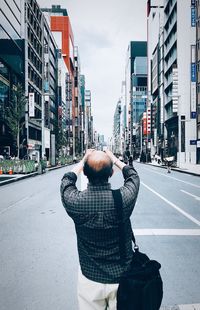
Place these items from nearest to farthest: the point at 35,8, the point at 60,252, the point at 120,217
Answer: the point at 120,217 < the point at 60,252 < the point at 35,8

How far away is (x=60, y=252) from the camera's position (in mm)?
6625

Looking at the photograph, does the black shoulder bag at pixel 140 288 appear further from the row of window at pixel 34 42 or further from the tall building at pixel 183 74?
the row of window at pixel 34 42

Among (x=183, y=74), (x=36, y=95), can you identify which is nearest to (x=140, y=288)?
(x=36, y=95)

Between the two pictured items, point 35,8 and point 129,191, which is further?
point 35,8

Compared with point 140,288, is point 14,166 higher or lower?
lower

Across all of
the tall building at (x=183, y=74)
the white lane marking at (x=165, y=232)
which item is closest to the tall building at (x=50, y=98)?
the tall building at (x=183, y=74)

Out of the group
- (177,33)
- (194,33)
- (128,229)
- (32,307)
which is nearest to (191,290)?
(32,307)

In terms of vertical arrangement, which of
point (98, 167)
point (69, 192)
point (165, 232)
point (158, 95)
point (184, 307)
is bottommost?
point (165, 232)

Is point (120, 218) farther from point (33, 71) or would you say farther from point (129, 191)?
point (33, 71)

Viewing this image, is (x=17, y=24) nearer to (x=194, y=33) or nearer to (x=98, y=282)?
(x=194, y=33)

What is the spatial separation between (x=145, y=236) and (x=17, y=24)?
48.4m

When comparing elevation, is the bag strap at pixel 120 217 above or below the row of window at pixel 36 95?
below

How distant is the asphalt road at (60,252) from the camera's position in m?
4.56

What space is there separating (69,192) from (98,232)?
359mm
